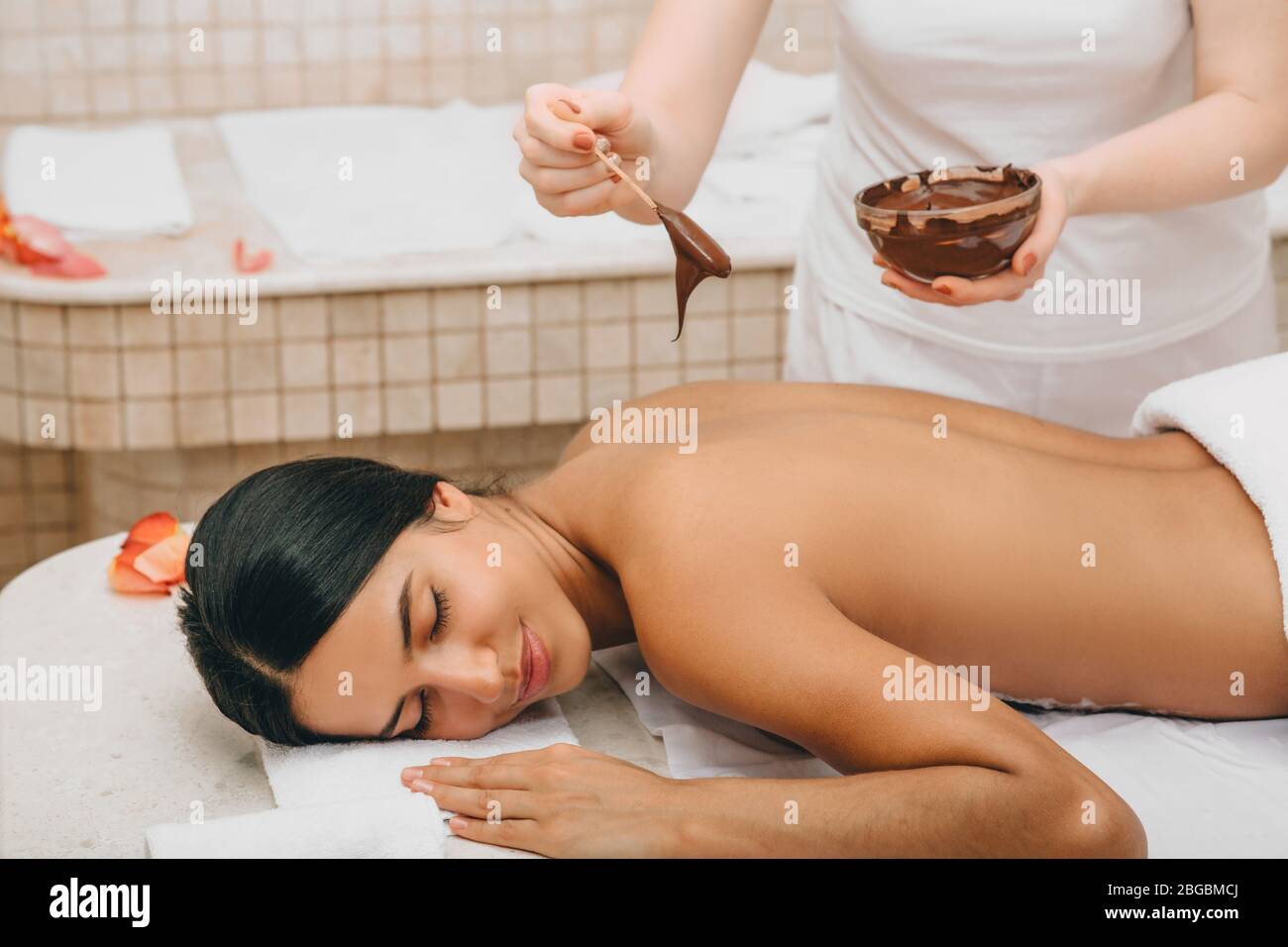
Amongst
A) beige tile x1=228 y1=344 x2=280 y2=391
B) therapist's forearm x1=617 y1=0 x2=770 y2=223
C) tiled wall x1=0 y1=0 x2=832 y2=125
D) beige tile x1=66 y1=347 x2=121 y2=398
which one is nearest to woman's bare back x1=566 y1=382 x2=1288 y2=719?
therapist's forearm x1=617 y1=0 x2=770 y2=223

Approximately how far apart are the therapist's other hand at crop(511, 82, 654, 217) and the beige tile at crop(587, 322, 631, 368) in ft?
4.42

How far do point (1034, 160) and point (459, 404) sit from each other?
4.78 ft

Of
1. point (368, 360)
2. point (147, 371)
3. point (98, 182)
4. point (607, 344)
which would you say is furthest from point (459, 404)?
point (98, 182)

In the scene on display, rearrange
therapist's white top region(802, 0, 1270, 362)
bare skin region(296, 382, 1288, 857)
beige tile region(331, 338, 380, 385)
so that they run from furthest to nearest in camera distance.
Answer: beige tile region(331, 338, 380, 385) → therapist's white top region(802, 0, 1270, 362) → bare skin region(296, 382, 1288, 857)

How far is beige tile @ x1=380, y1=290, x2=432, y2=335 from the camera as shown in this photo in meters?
2.89

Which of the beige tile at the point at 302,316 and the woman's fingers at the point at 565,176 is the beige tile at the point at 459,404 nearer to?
the beige tile at the point at 302,316

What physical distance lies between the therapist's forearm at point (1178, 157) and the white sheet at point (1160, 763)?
22.6 inches

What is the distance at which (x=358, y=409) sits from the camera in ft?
9.68

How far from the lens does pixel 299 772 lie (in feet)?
5.08

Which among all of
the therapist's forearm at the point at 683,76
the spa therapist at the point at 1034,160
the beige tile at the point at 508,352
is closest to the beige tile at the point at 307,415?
the beige tile at the point at 508,352

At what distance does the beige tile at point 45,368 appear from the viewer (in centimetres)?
285

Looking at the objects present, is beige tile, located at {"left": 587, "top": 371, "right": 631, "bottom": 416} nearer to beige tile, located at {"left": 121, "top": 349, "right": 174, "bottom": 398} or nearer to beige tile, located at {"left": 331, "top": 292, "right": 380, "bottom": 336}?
beige tile, located at {"left": 331, "top": 292, "right": 380, "bottom": 336}

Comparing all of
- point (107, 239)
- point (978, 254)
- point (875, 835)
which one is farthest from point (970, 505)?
point (107, 239)

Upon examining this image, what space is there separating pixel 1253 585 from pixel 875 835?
1.82ft
